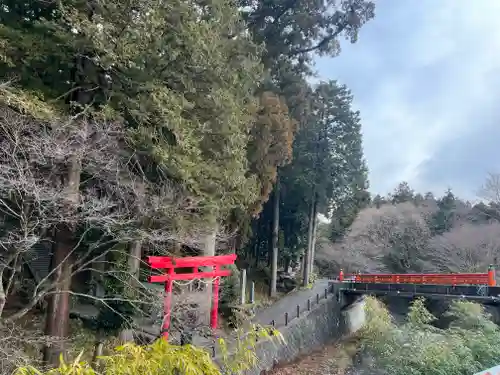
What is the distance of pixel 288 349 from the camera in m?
15.7

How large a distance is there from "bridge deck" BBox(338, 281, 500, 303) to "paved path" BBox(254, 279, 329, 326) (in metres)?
1.88

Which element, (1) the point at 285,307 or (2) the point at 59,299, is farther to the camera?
(1) the point at 285,307

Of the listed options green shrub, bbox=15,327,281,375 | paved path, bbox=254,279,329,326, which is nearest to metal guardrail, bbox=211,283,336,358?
paved path, bbox=254,279,329,326

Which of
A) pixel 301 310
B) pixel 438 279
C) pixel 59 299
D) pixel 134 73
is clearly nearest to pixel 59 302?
pixel 59 299

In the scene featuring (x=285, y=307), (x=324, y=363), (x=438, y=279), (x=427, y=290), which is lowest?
(x=324, y=363)

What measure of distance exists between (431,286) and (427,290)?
0.83 ft

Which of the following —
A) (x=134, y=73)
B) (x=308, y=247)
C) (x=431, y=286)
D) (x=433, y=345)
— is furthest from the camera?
(x=308, y=247)

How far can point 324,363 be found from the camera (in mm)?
16250

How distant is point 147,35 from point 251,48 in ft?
21.0

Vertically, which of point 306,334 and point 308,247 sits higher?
point 308,247

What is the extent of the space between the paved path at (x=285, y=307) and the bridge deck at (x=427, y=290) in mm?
1883

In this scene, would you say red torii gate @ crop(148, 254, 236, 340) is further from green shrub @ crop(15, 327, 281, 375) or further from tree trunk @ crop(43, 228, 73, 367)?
green shrub @ crop(15, 327, 281, 375)

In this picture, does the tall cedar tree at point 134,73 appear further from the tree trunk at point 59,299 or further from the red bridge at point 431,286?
the red bridge at point 431,286

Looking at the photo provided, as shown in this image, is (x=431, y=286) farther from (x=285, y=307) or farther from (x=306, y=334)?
(x=285, y=307)
